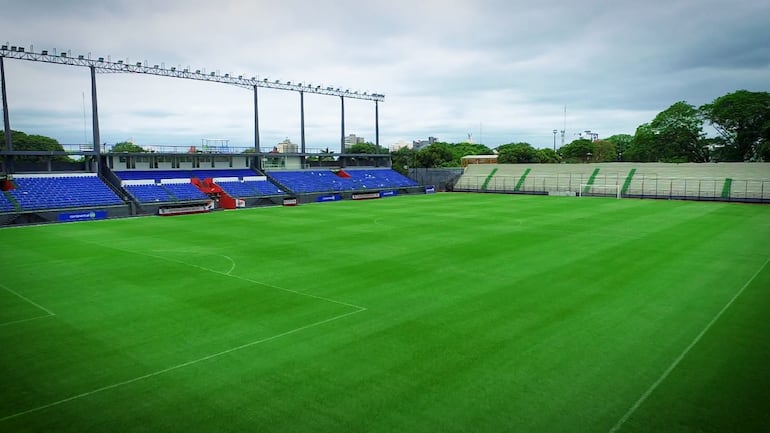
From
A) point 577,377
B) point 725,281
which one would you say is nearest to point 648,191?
point 725,281

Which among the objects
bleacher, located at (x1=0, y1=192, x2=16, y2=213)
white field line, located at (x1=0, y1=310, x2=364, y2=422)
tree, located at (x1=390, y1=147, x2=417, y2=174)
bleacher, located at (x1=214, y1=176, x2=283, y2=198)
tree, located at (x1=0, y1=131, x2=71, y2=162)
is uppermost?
tree, located at (x1=0, y1=131, x2=71, y2=162)

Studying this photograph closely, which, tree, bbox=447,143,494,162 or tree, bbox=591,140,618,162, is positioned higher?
tree, bbox=447,143,494,162

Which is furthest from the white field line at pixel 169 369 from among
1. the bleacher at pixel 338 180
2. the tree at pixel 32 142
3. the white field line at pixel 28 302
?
the tree at pixel 32 142

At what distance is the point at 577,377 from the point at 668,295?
7.73 m

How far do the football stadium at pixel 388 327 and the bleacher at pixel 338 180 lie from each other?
24.2 metres

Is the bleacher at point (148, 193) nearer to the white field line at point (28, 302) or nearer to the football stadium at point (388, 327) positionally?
the football stadium at point (388, 327)

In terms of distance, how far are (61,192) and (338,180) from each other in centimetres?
2995

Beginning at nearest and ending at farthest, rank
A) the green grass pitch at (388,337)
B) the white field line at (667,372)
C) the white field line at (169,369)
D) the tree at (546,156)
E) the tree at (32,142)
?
the white field line at (667,372)
the green grass pitch at (388,337)
the white field line at (169,369)
the tree at (32,142)
the tree at (546,156)

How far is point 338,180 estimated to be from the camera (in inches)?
2411

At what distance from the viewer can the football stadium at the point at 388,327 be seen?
329 inches

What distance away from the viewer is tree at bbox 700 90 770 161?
234ft

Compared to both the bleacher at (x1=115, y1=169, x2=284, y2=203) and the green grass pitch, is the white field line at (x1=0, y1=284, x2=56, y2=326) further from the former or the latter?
the bleacher at (x1=115, y1=169, x2=284, y2=203)

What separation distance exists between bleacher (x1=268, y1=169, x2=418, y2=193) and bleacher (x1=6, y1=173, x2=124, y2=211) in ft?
61.9

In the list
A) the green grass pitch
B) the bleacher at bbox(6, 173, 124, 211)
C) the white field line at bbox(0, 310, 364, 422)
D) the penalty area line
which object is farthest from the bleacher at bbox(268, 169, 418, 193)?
the white field line at bbox(0, 310, 364, 422)
